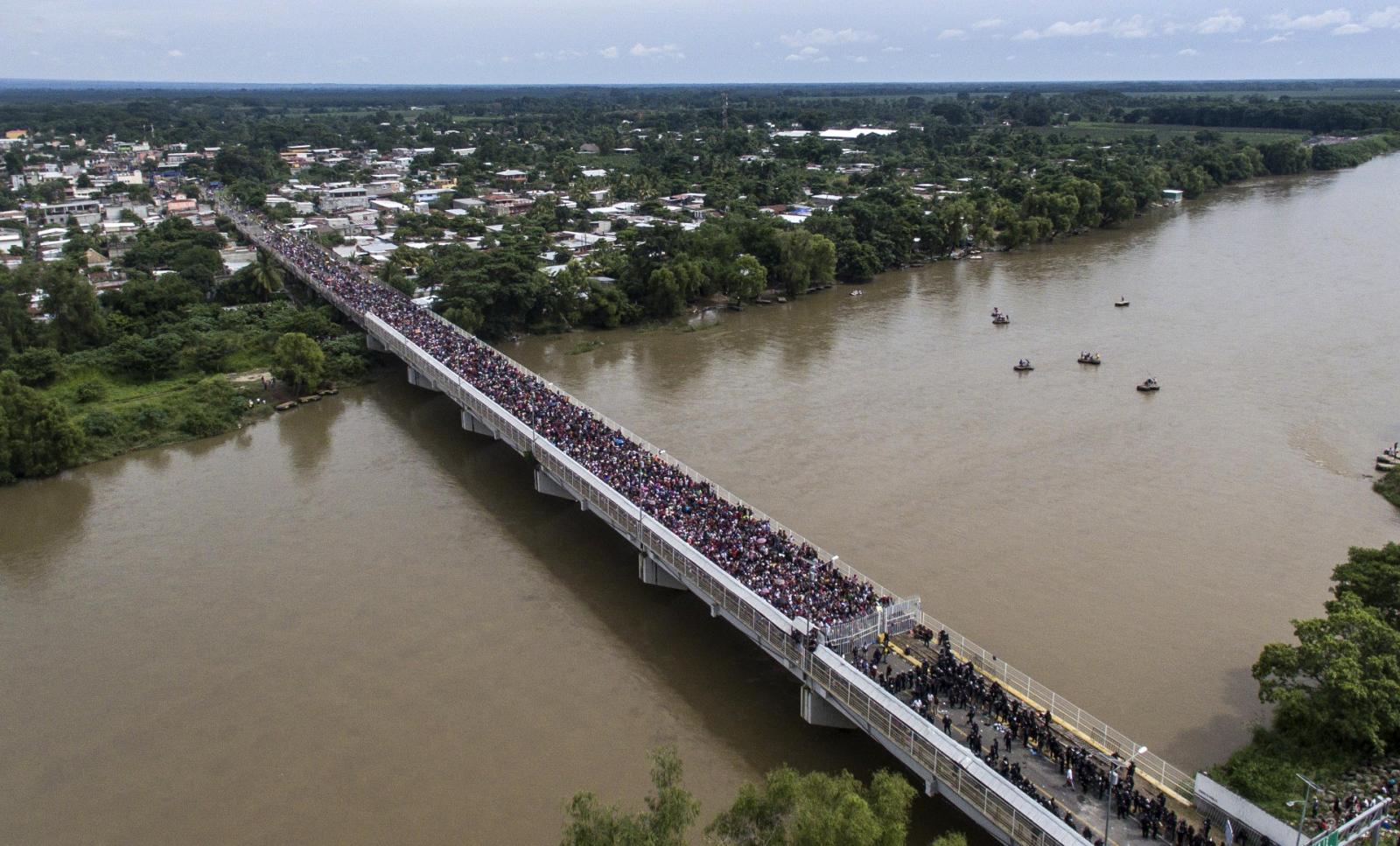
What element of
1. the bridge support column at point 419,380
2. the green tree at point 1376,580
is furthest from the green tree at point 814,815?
the bridge support column at point 419,380

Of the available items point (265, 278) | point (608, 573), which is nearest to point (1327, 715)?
point (608, 573)

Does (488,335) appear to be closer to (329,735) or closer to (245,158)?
(329,735)

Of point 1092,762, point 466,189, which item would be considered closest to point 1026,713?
point 1092,762

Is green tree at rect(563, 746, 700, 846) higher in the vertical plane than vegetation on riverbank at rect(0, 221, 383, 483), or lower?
higher

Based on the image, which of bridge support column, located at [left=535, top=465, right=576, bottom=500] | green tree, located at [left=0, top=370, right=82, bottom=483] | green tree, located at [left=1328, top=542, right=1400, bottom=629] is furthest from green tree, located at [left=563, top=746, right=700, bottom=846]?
green tree, located at [left=0, top=370, right=82, bottom=483]

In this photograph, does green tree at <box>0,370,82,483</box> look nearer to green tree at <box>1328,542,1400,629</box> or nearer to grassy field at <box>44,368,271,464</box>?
grassy field at <box>44,368,271,464</box>

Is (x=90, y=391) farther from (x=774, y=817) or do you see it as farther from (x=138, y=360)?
(x=774, y=817)

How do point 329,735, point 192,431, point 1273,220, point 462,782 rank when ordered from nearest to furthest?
point 462,782 < point 329,735 < point 192,431 < point 1273,220
